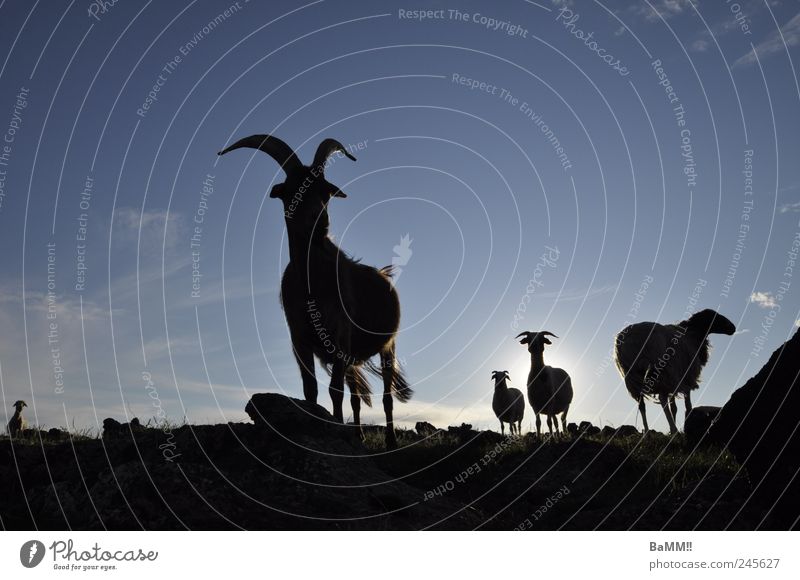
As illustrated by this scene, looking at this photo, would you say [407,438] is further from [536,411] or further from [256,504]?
[256,504]

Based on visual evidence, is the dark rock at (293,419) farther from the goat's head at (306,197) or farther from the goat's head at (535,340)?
the goat's head at (535,340)

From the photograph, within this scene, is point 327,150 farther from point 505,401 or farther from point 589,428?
point 505,401

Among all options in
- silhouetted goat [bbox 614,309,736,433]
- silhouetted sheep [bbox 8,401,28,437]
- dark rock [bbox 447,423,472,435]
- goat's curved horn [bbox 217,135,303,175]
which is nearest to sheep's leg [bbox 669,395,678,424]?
silhouetted goat [bbox 614,309,736,433]

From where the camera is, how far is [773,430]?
22.3 feet

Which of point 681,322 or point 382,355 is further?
point 681,322

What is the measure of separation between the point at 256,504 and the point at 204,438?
1.61 meters

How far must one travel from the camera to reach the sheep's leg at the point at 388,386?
12.4 metres

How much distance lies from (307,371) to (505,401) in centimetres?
1083

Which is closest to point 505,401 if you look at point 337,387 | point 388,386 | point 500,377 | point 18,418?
point 500,377

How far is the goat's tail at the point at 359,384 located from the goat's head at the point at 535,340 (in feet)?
18.5

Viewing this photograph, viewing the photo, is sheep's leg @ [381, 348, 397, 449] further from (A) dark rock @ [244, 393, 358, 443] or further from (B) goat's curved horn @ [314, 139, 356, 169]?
(B) goat's curved horn @ [314, 139, 356, 169]

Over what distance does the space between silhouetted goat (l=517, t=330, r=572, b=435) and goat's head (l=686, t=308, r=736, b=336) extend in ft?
11.8
